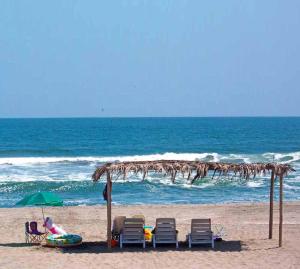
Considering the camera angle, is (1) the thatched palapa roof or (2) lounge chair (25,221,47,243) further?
(2) lounge chair (25,221,47,243)

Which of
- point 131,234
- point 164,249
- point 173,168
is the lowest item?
point 164,249

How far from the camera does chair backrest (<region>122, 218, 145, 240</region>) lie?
12.9 meters

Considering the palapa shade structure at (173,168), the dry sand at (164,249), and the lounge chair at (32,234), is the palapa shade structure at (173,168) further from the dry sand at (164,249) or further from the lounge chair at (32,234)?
the lounge chair at (32,234)

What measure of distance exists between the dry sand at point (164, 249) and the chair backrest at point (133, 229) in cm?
27

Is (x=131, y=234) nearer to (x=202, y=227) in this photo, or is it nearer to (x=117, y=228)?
(x=117, y=228)

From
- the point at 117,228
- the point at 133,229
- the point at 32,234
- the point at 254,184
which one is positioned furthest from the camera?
the point at 254,184

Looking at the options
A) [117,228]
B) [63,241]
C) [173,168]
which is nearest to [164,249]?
[117,228]

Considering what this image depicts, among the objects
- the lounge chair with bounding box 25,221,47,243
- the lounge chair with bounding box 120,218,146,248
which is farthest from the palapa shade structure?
the lounge chair with bounding box 25,221,47,243

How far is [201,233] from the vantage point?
1296 centimetres

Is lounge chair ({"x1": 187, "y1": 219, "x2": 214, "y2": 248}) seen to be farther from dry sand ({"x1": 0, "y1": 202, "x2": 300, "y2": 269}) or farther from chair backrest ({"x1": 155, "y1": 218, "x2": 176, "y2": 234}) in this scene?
chair backrest ({"x1": 155, "y1": 218, "x2": 176, "y2": 234})

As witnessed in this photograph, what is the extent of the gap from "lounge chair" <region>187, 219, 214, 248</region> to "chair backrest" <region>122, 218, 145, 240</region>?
1.11 metres

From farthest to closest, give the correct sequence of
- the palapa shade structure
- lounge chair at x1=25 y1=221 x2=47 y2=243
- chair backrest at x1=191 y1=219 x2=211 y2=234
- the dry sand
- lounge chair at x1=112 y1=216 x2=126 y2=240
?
lounge chair at x1=25 y1=221 x2=47 y2=243 < lounge chair at x1=112 y1=216 x2=126 y2=240 < chair backrest at x1=191 y1=219 x2=211 y2=234 < the palapa shade structure < the dry sand

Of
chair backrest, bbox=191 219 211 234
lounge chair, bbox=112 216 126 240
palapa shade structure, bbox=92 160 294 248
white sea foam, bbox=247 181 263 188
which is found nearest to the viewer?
palapa shade structure, bbox=92 160 294 248

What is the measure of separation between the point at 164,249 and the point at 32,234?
3.32 metres
